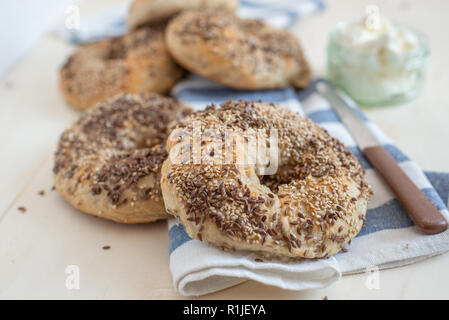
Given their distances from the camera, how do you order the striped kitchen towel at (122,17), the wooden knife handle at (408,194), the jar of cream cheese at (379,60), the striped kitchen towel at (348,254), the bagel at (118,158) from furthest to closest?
the striped kitchen towel at (122,17) < the jar of cream cheese at (379,60) < the bagel at (118,158) < the wooden knife handle at (408,194) < the striped kitchen towel at (348,254)

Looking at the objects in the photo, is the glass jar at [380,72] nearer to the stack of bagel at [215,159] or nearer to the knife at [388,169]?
the knife at [388,169]

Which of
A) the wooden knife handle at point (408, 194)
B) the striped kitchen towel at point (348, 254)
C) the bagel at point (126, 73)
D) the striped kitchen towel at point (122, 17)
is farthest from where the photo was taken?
the striped kitchen towel at point (122, 17)

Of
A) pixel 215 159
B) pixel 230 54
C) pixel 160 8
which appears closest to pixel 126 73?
pixel 160 8

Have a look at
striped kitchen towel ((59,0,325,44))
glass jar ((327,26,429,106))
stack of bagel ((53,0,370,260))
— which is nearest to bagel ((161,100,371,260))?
stack of bagel ((53,0,370,260))

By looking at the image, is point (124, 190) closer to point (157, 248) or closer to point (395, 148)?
point (157, 248)

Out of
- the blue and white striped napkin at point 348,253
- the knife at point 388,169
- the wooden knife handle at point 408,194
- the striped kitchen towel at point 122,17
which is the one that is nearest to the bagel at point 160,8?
the striped kitchen towel at point 122,17

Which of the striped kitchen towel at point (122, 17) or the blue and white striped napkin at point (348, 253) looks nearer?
the blue and white striped napkin at point (348, 253)

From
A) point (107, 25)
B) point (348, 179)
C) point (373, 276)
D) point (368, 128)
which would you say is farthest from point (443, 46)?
point (107, 25)

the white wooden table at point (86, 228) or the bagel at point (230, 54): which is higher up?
the bagel at point (230, 54)

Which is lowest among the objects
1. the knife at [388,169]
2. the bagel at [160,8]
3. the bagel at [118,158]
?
the knife at [388,169]
